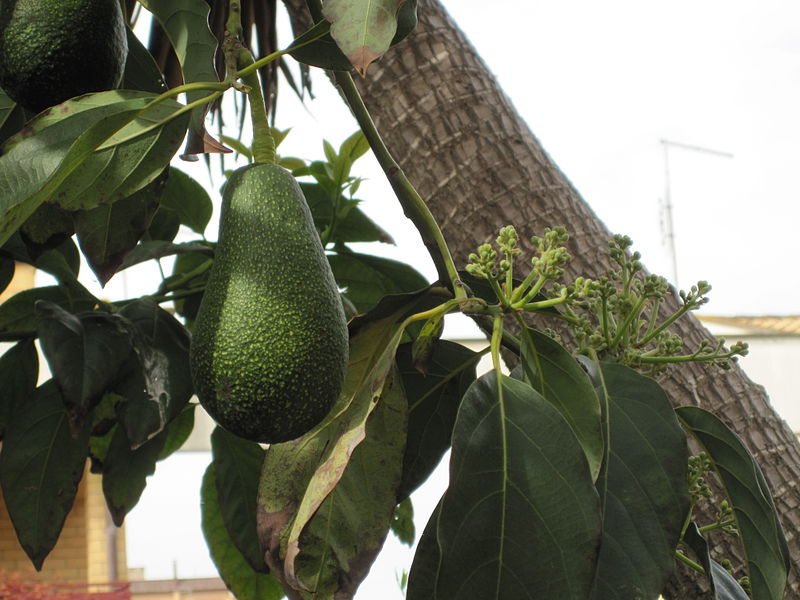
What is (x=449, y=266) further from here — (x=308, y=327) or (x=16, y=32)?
(x=16, y=32)

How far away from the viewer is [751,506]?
2.29ft


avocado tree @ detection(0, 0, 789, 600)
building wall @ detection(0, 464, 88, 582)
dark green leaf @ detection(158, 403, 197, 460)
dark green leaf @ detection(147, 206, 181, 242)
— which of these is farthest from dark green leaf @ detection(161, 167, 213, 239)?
building wall @ detection(0, 464, 88, 582)

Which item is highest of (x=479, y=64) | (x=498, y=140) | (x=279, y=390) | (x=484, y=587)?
(x=479, y=64)

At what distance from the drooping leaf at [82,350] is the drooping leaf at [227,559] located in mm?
319

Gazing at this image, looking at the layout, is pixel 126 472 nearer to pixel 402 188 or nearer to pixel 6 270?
pixel 6 270

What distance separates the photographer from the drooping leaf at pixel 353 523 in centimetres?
60

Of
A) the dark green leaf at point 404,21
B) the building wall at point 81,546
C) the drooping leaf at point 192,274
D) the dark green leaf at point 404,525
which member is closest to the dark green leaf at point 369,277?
the drooping leaf at point 192,274

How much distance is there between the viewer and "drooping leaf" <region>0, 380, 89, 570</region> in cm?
93

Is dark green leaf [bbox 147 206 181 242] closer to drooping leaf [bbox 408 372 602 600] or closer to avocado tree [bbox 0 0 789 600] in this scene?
avocado tree [bbox 0 0 789 600]

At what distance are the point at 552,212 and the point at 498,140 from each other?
0.36ft

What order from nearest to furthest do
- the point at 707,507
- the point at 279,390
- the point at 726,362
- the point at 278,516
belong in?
the point at 279,390 < the point at 278,516 < the point at 726,362 < the point at 707,507

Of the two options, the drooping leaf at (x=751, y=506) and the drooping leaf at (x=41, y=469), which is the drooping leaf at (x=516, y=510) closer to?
the drooping leaf at (x=751, y=506)

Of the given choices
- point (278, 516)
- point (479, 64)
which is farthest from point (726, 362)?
point (479, 64)

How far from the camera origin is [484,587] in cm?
54
